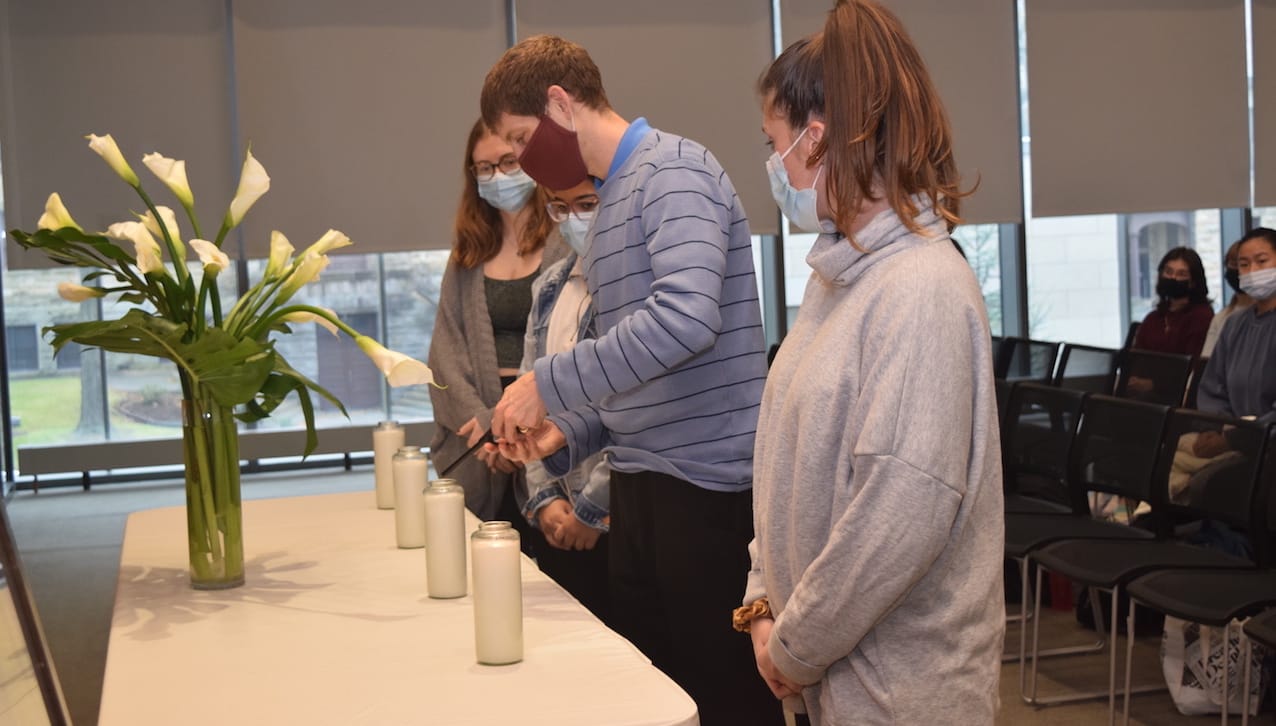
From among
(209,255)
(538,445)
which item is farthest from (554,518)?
(209,255)

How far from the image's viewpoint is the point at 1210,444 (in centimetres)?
329

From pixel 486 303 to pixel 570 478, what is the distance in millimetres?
589

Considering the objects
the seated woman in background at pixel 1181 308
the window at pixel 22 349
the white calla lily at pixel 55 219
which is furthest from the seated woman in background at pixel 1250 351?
the window at pixel 22 349

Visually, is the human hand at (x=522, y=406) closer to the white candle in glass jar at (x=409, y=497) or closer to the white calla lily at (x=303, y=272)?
the white candle in glass jar at (x=409, y=497)

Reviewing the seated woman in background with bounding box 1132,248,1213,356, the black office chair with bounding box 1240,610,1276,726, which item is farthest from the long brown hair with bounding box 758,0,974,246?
the seated woman in background with bounding box 1132,248,1213,356

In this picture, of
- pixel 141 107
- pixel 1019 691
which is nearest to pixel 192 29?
pixel 141 107

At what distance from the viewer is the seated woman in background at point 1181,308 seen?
19.4ft

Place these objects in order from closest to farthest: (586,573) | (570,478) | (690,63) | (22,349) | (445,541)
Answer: (445,541) → (570,478) → (586,573) → (690,63) → (22,349)

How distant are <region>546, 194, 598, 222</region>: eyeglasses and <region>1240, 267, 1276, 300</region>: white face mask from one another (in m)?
3.52

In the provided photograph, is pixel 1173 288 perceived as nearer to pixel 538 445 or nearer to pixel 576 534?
pixel 576 534

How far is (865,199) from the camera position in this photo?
1411mm

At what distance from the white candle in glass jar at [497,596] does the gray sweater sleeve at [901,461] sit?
A: 0.38 m

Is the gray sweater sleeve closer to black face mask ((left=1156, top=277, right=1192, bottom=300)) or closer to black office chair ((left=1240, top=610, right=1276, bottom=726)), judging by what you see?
black office chair ((left=1240, top=610, right=1276, bottom=726))

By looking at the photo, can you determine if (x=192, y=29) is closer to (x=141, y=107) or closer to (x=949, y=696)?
(x=141, y=107)
